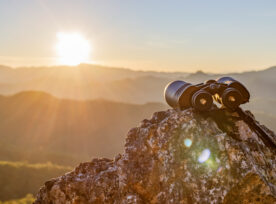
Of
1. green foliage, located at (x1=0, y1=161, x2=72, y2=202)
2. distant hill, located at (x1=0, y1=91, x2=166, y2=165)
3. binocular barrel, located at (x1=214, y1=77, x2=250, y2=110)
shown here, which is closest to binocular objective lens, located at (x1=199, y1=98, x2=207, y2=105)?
binocular barrel, located at (x1=214, y1=77, x2=250, y2=110)

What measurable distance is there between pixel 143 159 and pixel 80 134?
39426mm

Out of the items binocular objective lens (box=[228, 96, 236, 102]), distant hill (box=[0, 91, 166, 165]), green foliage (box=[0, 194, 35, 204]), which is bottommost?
binocular objective lens (box=[228, 96, 236, 102])

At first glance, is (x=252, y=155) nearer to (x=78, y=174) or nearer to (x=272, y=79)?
(x=78, y=174)

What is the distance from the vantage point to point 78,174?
530 cm

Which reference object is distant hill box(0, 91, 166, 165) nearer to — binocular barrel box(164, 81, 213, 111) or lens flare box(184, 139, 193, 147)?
binocular barrel box(164, 81, 213, 111)

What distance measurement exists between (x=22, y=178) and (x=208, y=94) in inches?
696

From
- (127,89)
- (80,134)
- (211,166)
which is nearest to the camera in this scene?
(211,166)

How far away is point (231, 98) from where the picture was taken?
4934 mm

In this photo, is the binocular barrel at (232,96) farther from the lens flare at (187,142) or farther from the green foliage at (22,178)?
the green foliage at (22,178)

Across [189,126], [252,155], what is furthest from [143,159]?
[252,155]

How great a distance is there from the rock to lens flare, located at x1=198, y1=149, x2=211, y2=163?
0.02 m

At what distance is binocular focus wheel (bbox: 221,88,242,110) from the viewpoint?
491cm

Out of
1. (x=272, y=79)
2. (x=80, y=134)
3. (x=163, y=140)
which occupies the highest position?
(x=272, y=79)

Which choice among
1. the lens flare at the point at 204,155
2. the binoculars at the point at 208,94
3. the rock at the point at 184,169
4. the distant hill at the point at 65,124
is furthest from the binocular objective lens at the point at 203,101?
the distant hill at the point at 65,124
